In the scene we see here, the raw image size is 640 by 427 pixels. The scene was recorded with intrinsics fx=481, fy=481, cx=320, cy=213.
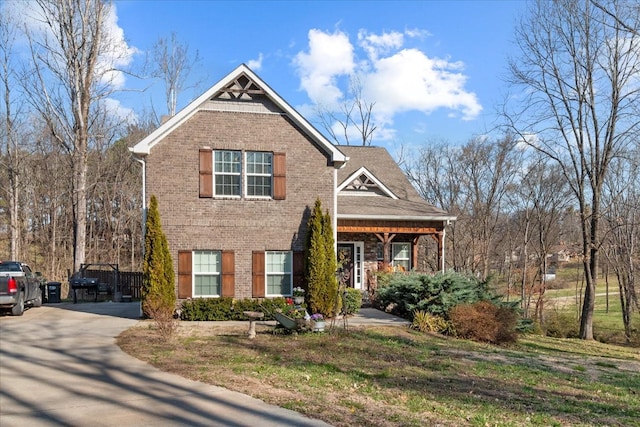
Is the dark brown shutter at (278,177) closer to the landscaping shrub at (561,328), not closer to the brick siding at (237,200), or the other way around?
the brick siding at (237,200)

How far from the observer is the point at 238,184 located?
16.0m

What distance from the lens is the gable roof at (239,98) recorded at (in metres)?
15.2

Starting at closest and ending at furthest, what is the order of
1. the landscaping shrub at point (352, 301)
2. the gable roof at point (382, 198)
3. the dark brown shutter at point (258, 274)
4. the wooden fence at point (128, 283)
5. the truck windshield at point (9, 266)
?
1. the dark brown shutter at point (258, 274)
2. the truck windshield at point (9, 266)
3. the landscaping shrub at point (352, 301)
4. the gable roof at point (382, 198)
5. the wooden fence at point (128, 283)

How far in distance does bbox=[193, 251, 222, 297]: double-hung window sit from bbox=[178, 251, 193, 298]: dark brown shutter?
21 centimetres

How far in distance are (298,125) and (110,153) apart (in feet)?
76.3

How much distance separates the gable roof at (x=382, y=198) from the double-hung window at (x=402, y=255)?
1960 mm

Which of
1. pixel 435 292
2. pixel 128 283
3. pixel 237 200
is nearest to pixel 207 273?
pixel 237 200

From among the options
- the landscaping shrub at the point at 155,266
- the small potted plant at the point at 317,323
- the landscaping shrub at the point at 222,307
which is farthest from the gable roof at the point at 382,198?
the landscaping shrub at the point at 155,266

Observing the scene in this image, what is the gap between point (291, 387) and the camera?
7.32 metres

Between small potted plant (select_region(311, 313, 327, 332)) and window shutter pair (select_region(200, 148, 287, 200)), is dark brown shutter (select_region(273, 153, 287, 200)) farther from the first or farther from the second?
small potted plant (select_region(311, 313, 327, 332))

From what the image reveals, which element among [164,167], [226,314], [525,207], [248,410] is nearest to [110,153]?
[164,167]

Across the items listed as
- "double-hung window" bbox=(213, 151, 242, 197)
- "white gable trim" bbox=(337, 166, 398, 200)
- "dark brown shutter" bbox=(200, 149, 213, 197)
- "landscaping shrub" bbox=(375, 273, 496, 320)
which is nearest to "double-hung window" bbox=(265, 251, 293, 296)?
"double-hung window" bbox=(213, 151, 242, 197)

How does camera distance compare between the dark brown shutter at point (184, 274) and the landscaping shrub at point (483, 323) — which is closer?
the landscaping shrub at point (483, 323)

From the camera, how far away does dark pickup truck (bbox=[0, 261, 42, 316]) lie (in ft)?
47.4
